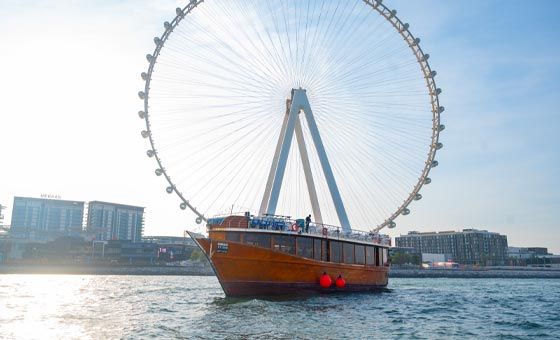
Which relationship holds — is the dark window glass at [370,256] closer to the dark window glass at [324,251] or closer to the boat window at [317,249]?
the dark window glass at [324,251]

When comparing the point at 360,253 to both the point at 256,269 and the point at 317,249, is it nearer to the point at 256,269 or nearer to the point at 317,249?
the point at 317,249

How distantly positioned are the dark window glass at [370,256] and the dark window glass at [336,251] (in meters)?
5.14

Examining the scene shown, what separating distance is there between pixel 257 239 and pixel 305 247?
4.20m

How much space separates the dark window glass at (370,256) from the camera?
43406mm

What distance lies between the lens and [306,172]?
41.4 meters

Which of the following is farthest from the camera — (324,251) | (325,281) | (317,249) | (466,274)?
(466,274)

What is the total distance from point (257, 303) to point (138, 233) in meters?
178

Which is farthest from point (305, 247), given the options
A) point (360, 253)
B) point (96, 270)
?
point (96, 270)

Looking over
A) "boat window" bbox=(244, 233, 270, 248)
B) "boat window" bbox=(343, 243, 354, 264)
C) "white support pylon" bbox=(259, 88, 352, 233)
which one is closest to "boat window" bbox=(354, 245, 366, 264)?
"boat window" bbox=(343, 243, 354, 264)

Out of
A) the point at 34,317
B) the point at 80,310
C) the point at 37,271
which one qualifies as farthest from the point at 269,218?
the point at 37,271

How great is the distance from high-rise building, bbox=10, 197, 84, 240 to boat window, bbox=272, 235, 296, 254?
153136 millimetres

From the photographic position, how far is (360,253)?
42.2 meters

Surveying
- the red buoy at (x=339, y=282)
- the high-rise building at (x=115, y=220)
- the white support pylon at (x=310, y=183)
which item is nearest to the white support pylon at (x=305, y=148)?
the white support pylon at (x=310, y=183)

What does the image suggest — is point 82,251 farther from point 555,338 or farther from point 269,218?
Answer: point 555,338
